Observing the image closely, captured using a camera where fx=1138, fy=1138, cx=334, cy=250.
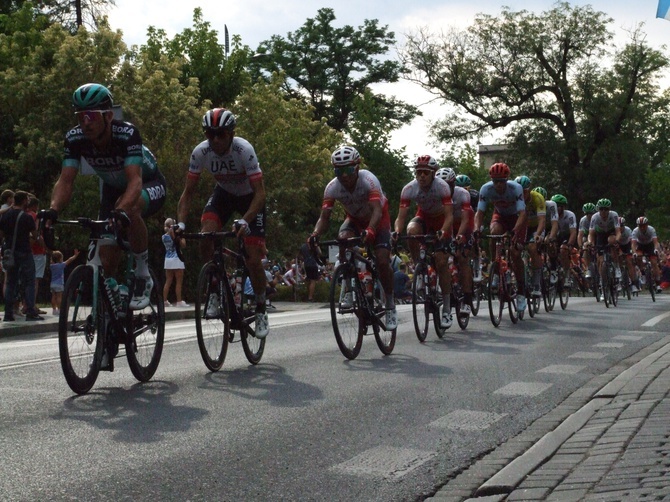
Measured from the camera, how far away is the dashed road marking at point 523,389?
806cm

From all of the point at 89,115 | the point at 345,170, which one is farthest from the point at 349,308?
the point at 89,115

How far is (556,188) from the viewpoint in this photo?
50.1m

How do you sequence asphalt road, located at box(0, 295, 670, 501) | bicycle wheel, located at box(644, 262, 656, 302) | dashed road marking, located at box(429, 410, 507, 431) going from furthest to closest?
bicycle wheel, located at box(644, 262, 656, 302) < dashed road marking, located at box(429, 410, 507, 431) < asphalt road, located at box(0, 295, 670, 501)

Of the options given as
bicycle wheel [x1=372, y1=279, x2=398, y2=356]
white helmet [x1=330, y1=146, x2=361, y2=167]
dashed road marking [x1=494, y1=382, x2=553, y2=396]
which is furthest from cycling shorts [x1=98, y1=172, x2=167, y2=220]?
bicycle wheel [x1=372, y1=279, x2=398, y2=356]

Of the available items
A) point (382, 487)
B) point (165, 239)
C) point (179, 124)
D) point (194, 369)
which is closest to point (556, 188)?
point (179, 124)

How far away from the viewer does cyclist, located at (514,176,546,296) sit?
15953 mm

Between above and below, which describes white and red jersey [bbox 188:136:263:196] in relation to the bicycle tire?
above

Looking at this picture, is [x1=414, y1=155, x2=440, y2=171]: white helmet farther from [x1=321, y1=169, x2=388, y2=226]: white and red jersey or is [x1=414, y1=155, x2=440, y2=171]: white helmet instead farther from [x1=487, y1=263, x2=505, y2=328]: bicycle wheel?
[x1=487, y1=263, x2=505, y2=328]: bicycle wheel

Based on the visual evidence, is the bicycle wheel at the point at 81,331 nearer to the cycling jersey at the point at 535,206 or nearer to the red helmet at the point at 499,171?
the red helmet at the point at 499,171

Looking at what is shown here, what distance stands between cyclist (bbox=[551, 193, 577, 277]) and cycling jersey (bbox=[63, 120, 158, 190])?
502 inches

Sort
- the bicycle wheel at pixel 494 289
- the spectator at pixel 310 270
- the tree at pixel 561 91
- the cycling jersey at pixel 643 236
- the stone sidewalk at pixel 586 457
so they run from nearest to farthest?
the stone sidewalk at pixel 586 457
the bicycle wheel at pixel 494 289
the cycling jersey at pixel 643 236
the spectator at pixel 310 270
the tree at pixel 561 91

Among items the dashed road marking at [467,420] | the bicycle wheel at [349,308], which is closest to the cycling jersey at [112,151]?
the dashed road marking at [467,420]

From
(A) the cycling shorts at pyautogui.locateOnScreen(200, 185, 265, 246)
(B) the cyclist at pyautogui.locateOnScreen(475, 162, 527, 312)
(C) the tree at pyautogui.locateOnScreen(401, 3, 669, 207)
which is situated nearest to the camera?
(A) the cycling shorts at pyautogui.locateOnScreen(200, 185, 265, 246)

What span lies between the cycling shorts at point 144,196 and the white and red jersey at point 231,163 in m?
0.73
